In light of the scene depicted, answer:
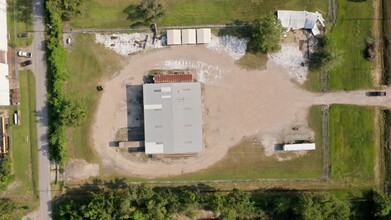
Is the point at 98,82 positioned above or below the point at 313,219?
above

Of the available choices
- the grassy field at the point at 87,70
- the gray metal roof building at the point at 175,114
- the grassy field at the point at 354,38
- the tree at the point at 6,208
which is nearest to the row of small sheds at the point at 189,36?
the gray metal roof building at the point at 175,114

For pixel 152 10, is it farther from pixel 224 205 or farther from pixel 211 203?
pixel 224 205

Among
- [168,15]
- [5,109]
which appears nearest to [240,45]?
[168,15]

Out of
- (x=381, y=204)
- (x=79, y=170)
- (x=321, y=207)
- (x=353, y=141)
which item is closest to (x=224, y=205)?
(x=321, y=207)

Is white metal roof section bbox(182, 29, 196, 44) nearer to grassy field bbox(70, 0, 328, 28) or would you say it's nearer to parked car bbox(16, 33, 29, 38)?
grassy field bbox(70, 0, 328, 28)

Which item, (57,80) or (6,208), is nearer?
(6,208)

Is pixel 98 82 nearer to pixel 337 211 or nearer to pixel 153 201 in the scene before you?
pixel 153 201

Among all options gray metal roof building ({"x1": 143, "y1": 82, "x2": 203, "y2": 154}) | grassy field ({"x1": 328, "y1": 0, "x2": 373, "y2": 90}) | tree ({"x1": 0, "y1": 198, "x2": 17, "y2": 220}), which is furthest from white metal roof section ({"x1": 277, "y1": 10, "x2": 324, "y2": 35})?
tree ({"x1": 0, "y1": 198, "x2": 17, "y2": 220})
